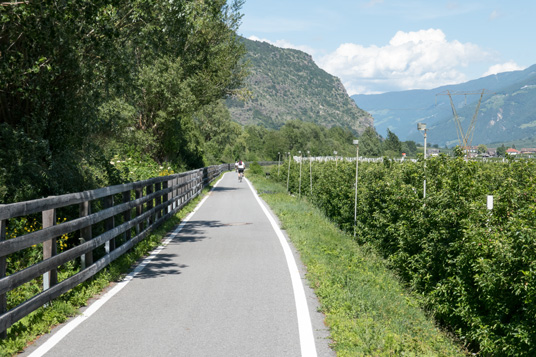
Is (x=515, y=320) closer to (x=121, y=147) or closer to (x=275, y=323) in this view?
(x=275, y=323)

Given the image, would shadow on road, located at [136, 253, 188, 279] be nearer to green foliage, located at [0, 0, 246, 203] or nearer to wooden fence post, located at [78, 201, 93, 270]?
wooden fence post, located at [78, 201, 93, 270]

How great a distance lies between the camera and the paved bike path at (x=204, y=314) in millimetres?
5078

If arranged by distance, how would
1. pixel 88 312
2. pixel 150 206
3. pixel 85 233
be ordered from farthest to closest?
1. pixel 150 206
2. pixel 85 233
3. pixel 88 312

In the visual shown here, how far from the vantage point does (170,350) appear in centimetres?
500

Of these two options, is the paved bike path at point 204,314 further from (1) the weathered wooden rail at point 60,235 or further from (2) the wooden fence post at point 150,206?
(2) the wooden fence post at point 150,206

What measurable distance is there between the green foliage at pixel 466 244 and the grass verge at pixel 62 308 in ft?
18.2

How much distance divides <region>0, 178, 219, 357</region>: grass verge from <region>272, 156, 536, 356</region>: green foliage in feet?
18.2

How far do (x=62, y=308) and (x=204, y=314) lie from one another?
66.2 inches

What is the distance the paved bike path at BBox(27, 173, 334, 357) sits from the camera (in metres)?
5.08

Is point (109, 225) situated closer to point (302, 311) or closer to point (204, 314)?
point (204, 314)

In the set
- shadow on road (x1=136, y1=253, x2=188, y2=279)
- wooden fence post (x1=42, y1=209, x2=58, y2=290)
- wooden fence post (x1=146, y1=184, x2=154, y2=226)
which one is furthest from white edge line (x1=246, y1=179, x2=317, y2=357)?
wooden fence post (x1=146, y1=184, x2=154, y2=226)

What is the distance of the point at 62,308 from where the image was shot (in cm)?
620

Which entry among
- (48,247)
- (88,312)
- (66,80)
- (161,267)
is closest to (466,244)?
(161,267)

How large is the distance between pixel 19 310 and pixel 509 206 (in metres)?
7.88
